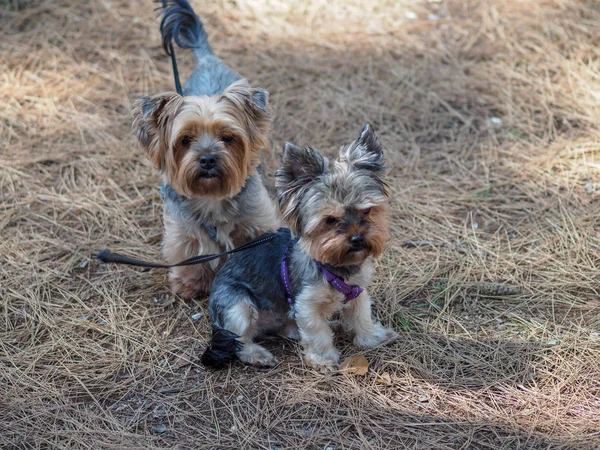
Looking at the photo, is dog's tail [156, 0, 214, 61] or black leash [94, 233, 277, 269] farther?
dog's tail [156, 0, 214, 61]

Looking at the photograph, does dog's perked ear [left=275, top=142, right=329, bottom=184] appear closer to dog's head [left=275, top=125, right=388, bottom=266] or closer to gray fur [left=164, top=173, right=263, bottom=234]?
dog's head [left=275, top=125, right=388, bottom=266]

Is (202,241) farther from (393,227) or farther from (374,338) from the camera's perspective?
(393,227)

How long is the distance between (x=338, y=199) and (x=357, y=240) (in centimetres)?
32

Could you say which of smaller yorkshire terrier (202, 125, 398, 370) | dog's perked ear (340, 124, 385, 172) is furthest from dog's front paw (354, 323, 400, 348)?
dog's perked ear (340, 124, 385, 172)

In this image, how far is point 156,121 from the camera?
217 inches

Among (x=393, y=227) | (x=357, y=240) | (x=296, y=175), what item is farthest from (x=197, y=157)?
(x=393, y=227)

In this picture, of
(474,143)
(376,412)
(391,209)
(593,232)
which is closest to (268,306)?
(376,412)

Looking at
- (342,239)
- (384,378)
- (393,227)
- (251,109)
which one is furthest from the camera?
(393,227)

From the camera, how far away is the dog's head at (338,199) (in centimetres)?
450

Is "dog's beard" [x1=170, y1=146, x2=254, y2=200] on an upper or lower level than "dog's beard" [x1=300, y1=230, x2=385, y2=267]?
lower

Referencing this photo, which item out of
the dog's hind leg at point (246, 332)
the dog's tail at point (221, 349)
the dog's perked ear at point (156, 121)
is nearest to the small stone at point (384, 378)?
the dog's hind leg at point (246, 332)

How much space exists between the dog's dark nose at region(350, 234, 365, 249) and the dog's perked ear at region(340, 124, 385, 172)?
0.52m

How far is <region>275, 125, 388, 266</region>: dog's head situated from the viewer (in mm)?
4496

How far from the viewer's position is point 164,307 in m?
5.90
